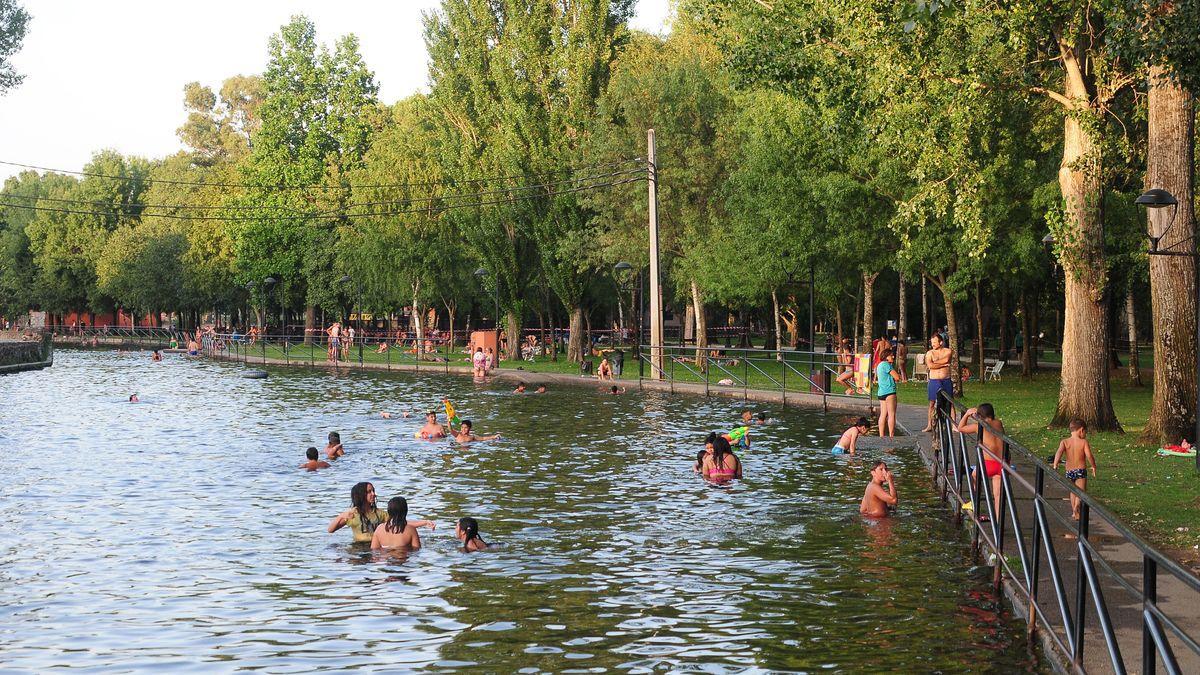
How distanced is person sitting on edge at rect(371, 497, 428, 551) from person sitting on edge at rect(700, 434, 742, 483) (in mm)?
6812

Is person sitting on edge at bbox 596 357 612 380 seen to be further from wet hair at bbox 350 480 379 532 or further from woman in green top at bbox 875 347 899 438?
wet hair at bbox 350 480 379 532

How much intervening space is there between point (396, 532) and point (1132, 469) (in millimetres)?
10886

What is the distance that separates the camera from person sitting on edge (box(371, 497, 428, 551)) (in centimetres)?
1506

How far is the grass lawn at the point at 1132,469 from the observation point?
45.1 ft

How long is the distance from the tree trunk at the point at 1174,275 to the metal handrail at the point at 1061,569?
5398 millimetres

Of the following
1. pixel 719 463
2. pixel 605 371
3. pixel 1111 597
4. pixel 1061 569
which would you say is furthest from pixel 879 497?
pixel 605 371

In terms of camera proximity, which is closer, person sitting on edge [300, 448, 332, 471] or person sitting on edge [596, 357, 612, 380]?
person sitting on edge [300, 448, 332, 471]

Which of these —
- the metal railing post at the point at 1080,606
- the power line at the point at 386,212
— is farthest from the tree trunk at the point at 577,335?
the metal railing post at the point at 1080,606

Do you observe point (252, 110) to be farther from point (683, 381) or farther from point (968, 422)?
point (968, 422)

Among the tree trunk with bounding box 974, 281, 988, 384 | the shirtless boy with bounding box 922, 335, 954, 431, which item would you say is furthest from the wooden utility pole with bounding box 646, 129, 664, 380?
the shirtless boy with bounding box 922, 335, 954, 431

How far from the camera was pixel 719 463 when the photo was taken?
20812 millimetres

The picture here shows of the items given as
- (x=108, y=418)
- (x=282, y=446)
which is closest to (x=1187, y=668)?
(x=282, y=446)

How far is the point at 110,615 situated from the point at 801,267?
33.9 metres

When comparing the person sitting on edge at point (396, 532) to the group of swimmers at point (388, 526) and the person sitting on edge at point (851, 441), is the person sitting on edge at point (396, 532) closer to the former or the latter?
the group of swimmers at point (388, 526)
